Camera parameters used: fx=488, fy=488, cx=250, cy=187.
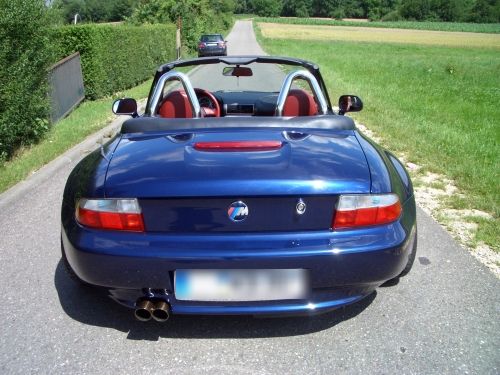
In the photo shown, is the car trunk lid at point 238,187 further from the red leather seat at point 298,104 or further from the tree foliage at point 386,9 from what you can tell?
the tree foliage at point 386,9

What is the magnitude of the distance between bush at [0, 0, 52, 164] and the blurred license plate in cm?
506

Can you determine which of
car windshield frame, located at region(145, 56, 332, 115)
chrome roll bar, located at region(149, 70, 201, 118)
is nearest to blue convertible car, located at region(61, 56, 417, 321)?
chrome roll bar, located at region(149, 70, 201, 118)

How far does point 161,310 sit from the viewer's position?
2314 mm

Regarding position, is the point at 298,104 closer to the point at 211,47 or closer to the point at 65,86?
the point at 65,86

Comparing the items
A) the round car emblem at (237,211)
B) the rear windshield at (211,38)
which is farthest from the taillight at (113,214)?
the rear windshield at (211,38)

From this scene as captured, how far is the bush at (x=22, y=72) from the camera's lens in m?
6.44

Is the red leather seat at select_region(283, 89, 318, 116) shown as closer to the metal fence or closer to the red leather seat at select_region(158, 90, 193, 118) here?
the red leather seat at select_region(158, 90, 193, 118)

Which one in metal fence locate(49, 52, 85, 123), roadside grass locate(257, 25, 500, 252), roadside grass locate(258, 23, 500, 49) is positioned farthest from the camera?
roadside grass locate(258, 23, 500, 49)

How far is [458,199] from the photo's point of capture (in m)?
4.82

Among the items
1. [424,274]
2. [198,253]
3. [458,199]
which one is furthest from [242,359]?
[458,199]

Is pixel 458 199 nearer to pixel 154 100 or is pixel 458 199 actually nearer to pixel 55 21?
pixel 154 100

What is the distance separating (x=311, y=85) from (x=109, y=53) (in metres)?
11.7

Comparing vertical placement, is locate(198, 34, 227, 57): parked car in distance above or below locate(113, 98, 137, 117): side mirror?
below

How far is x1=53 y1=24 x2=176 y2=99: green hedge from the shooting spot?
484 inches
